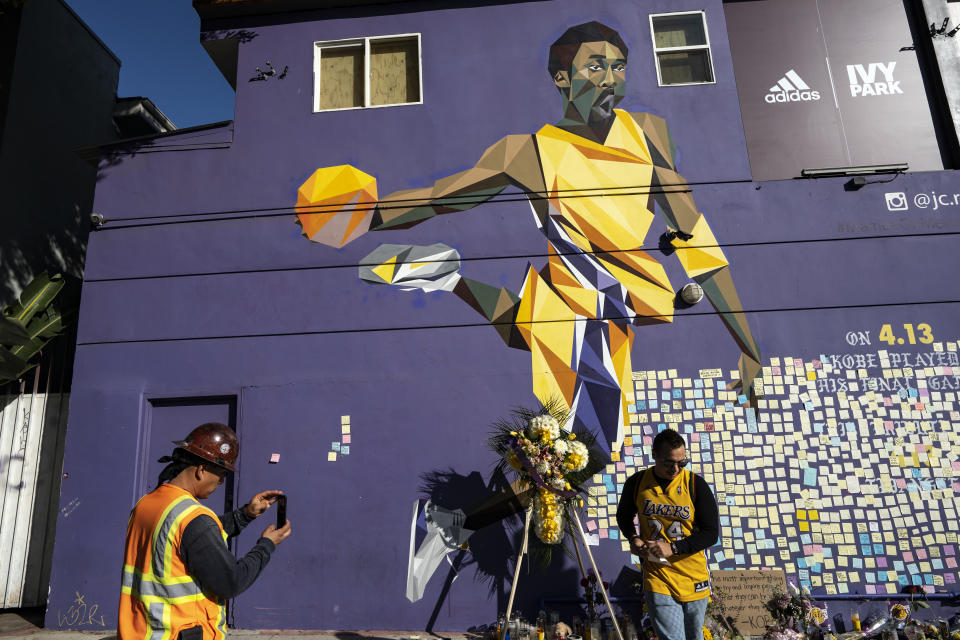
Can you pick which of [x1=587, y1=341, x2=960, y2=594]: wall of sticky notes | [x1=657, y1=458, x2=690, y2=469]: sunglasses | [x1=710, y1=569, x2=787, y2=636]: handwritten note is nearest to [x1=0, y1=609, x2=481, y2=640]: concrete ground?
[x1=587, y1=341, x2=960, y2=594]: wall of sticky notes

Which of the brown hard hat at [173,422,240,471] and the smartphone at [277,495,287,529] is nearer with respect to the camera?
the brown hard hat at [173,422,240,471]

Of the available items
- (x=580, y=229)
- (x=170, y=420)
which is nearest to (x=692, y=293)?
(x=580, y=229)

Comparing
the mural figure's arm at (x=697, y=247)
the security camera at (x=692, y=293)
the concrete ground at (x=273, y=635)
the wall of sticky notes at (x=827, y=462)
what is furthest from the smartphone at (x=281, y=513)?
the mural figure's arm at (x=697, y=247)

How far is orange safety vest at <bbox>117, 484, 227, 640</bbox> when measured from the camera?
296 centimetres

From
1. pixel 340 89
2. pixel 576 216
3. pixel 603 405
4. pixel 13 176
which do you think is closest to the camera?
pixel 603 405

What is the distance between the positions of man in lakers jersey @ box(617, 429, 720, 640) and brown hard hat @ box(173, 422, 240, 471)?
9.52 feet

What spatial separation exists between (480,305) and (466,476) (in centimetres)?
203

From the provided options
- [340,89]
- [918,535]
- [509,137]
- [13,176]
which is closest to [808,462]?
[918,535]

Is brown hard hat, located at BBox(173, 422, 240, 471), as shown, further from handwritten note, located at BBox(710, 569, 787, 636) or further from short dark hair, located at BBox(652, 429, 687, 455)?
handwritten note, located at BBox(710, 569, 787, 636)

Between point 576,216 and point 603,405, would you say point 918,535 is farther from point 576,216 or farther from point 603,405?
point 576,216

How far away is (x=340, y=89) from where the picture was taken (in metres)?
8.87

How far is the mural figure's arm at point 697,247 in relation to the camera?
757 centimetres

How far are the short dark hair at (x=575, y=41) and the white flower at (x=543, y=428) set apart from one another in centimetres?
465

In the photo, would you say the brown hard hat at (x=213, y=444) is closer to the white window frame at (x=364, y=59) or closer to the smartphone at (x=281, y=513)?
the smartphone at (x=281, y=513)
